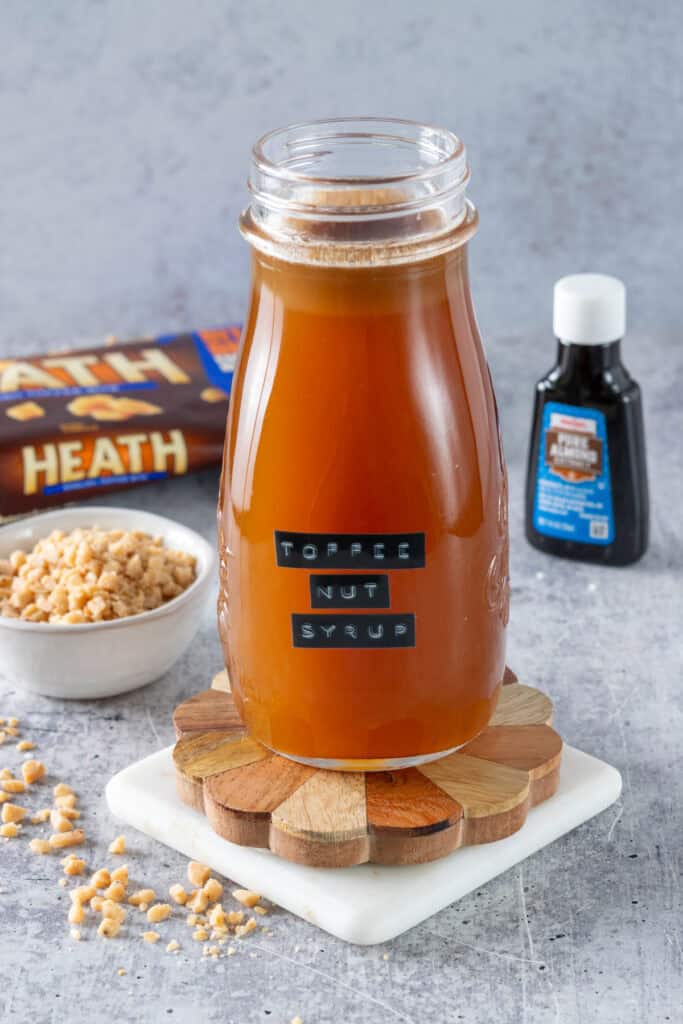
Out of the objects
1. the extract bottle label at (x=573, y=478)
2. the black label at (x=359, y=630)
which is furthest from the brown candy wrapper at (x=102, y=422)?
the black label at (x=359, y=630)

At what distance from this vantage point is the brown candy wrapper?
1.46 meters

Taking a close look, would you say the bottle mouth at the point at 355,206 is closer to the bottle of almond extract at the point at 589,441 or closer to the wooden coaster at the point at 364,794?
the wooden coaster at the point at 364,794

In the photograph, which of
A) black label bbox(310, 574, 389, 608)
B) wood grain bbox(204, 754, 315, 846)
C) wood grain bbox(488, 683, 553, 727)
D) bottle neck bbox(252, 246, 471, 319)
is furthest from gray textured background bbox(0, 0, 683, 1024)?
bottle neck bbox(252, 246, 471, 319)

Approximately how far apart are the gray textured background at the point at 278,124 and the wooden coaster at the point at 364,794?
0.99 meters

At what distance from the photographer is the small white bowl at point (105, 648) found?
1096 mm

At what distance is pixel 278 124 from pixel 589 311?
0.79 metres

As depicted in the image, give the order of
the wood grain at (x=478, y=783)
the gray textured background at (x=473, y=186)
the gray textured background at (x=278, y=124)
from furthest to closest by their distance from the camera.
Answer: the gray textured background at (x=278, y=124) < the gray textured background at (x=473, y=186) < the wood grain at (x=478, y=783)

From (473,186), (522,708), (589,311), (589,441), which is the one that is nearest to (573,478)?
(589,441)

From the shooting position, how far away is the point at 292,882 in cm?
91

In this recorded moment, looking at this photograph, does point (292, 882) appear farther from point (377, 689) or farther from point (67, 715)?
point (67, 715)

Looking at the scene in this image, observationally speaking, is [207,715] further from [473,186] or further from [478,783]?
[473,186]

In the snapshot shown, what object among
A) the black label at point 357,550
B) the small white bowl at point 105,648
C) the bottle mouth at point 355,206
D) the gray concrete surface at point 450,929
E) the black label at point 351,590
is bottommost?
the gray concrete surface at point 450,929

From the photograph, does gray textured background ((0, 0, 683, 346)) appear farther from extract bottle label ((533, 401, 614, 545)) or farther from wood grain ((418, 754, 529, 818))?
wood grain ((418, 754, 529, 818))

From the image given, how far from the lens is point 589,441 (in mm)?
1358
